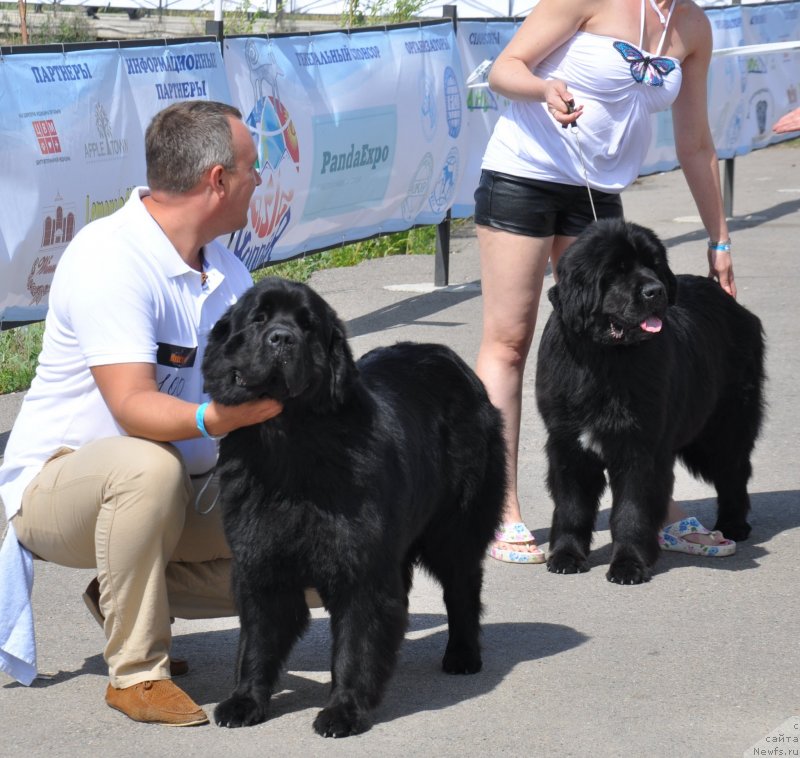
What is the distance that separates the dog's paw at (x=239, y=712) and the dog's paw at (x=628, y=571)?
1675mm

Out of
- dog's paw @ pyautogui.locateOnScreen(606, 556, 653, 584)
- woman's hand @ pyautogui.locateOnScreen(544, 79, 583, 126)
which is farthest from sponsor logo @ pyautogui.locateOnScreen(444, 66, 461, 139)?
dog's paw @ pyautogui.locateOnScreen(606, 556, 653, 584)

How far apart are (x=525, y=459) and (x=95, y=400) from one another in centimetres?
292

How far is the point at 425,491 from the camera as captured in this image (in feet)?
12.2

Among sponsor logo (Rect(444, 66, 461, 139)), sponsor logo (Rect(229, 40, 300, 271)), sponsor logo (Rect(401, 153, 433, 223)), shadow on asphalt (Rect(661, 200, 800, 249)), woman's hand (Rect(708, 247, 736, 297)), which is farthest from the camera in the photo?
shadow on asphalt (Rect(661, 200, 800, 249))

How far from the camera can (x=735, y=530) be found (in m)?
5.24

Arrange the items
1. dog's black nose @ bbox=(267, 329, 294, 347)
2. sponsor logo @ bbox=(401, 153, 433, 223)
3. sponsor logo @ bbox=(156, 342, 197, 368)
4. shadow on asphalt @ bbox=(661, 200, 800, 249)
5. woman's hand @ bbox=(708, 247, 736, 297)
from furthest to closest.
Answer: shadow on asphalt @ bbox=(661, 200, 800, 249) < sponsor logo @ bbox=(401, 153, 433, 223) < woman's hand @ bbox=(708, 247, 736, 297) < sponsor logo @ bbox=(156, 342, 197, 368) < dog's black nose @ bbox=(267, 329, 294, 347)

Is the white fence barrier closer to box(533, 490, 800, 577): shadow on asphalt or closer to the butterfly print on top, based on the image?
the butterfly print on top

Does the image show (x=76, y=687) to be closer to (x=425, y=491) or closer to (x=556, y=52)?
(x=425, y=491)

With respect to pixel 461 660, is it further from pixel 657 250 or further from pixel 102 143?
pixel 102 143

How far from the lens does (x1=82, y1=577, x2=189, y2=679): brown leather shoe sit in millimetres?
3883

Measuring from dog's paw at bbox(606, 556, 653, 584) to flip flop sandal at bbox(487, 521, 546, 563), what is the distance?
322 millimetres

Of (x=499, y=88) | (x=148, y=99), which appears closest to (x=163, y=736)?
(x=499, y=88)

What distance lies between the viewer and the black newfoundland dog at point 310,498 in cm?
325

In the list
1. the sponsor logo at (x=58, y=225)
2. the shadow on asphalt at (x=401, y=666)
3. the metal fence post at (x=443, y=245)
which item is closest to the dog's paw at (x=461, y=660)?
the shadow on asphalt at (x=401, y=666)
